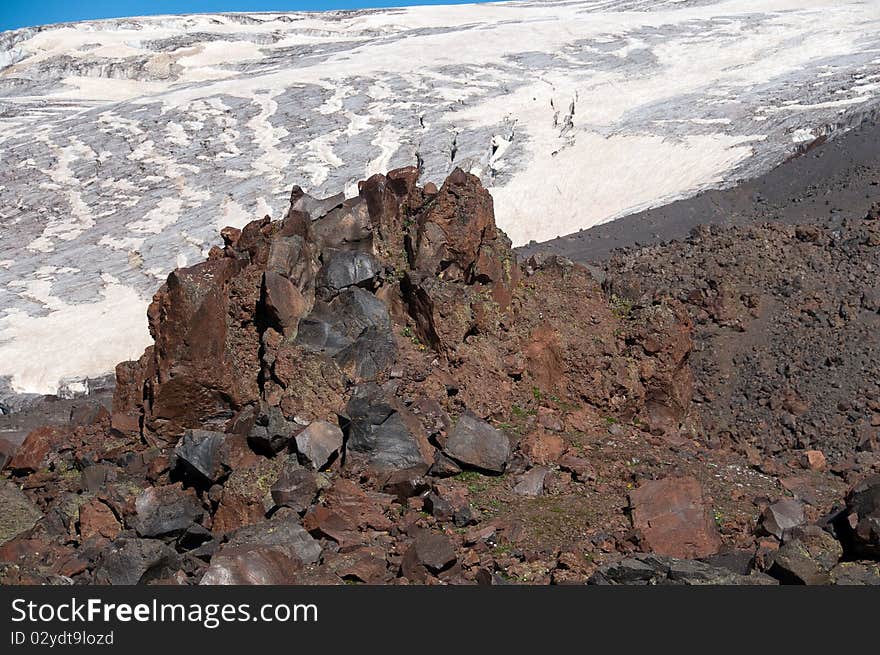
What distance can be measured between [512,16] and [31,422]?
4016 centimetres

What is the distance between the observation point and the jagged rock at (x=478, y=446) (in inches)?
388

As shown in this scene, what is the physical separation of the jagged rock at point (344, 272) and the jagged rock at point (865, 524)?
643 centimetres

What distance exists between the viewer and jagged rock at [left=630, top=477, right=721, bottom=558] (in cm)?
873

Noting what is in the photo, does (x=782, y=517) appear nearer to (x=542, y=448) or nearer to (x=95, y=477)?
(x=542, y=448)

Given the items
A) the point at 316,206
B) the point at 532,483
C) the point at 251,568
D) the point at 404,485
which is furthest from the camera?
the point at 316,206

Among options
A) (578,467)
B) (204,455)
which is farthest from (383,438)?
(578,467)

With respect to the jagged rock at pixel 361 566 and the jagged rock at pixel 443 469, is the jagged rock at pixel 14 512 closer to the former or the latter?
the jagged rock at pixel 361 566

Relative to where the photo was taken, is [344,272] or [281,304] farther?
[344,272]

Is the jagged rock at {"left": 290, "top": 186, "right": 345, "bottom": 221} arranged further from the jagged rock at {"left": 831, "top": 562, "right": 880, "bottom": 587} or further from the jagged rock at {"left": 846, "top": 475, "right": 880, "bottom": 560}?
the jagged rock at {"left": 831, "top": 562, "right": 880, "bottom": 587}

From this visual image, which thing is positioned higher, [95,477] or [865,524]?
[865,524]

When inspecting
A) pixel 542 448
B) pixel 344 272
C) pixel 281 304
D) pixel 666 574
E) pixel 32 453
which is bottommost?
pixel 32 453

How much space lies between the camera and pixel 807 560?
7.62 metres

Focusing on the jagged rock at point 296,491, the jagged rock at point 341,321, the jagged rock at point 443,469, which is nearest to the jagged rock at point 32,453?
the jagged rock at point 341,321

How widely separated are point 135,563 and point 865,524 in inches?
247
